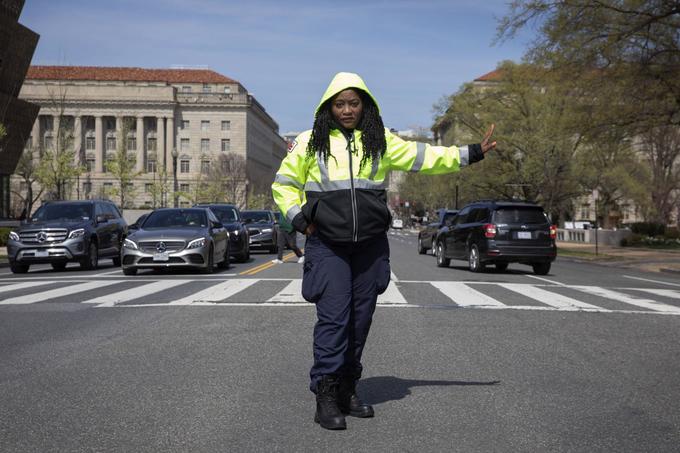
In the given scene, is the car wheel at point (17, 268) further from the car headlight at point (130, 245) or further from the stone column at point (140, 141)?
the stone column at point (140, 141)

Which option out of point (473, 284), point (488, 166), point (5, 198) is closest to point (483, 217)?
point (473, 284)

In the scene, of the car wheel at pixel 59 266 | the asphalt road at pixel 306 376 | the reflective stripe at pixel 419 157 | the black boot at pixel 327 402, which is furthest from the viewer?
the car wheel at pixel 59 266

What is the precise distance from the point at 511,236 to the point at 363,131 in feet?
51.4

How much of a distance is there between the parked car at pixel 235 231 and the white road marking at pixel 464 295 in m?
8.94

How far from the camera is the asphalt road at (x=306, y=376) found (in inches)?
181

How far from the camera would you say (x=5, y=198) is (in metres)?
55.6

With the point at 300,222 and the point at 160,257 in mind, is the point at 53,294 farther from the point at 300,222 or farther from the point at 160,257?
the point at 300,222

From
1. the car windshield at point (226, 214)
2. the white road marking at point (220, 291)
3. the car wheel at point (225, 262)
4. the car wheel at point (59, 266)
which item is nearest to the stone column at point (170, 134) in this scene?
the car windshield at point (226, 214)

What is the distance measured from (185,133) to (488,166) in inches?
2837

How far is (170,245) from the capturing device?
56.9ft

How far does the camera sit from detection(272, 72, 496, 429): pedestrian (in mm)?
4871

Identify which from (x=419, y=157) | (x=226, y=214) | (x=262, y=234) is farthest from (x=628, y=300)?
(x=262, y=234)

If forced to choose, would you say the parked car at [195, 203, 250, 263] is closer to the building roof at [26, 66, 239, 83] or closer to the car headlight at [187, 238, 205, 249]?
the car headlight at [187, 238, 205, 249]

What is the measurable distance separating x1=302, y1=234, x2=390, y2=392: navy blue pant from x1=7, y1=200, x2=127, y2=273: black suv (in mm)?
15595
